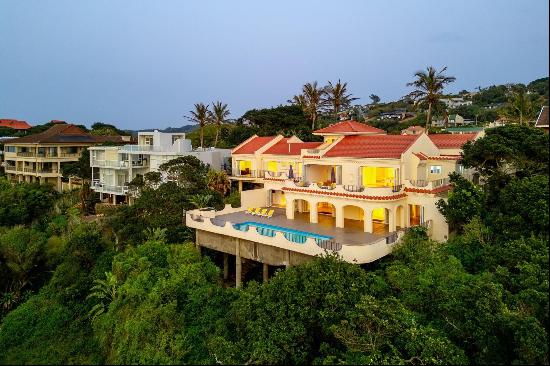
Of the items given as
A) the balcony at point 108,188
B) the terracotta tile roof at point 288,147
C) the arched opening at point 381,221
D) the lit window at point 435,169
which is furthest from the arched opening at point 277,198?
the balcony at point 108,188

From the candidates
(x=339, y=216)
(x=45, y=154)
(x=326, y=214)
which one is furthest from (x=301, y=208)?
(x=45, y=154)

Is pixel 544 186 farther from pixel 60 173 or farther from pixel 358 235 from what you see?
pixel 60 173

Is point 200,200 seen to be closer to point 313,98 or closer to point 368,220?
point 368,220

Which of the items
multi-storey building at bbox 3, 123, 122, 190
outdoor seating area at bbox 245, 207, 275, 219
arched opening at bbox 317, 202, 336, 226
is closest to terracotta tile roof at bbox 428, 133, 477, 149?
arched opening at bbox 317, 202, 336, 226

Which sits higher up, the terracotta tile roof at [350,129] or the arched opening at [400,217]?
the terracotta tile roof at [350,129]

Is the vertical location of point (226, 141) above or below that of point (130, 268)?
above

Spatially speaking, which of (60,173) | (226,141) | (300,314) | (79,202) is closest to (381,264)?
(300,314)

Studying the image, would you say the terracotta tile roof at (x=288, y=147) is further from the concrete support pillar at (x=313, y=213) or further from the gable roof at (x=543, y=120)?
the gable roof at (x=543, y=120)
